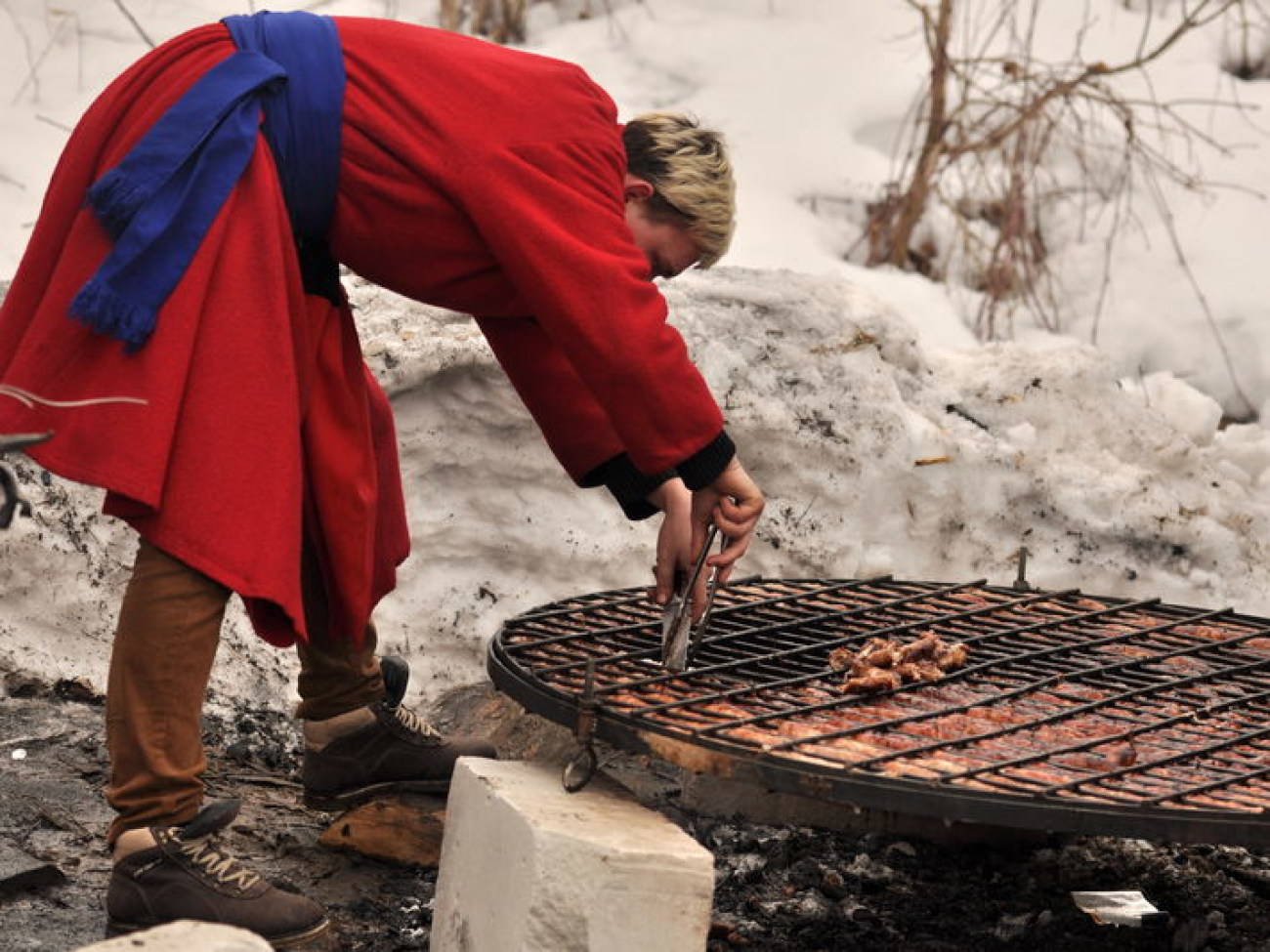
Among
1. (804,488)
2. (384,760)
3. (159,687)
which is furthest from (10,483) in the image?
(804,488)

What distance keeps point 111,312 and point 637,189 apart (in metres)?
0.91

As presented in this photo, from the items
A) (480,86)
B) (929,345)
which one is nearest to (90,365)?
(480,86)

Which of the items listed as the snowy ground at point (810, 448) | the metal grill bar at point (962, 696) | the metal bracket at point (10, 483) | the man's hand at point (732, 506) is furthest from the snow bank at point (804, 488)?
the metal bracket at point (10, 483)

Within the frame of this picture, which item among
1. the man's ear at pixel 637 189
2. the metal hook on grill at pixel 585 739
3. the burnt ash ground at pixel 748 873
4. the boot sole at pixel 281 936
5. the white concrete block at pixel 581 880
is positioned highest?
the man's ear at pixel 637 189

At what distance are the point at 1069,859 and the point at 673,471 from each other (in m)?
1.29

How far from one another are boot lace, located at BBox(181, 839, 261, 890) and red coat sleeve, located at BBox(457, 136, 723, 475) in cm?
90

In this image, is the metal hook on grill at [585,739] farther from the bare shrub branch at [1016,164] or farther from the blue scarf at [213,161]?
the bare shrub branch at [1016,164]

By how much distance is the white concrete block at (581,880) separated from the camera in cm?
229

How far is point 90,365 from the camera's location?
248 cm

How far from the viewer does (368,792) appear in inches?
127

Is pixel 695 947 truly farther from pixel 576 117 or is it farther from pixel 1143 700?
pixel 576 117

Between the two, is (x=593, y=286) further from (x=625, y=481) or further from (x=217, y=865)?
(x=217, y=865)

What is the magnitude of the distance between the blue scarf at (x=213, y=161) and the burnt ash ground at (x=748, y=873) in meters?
1.07

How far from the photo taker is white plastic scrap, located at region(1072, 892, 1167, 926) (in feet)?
10.4
